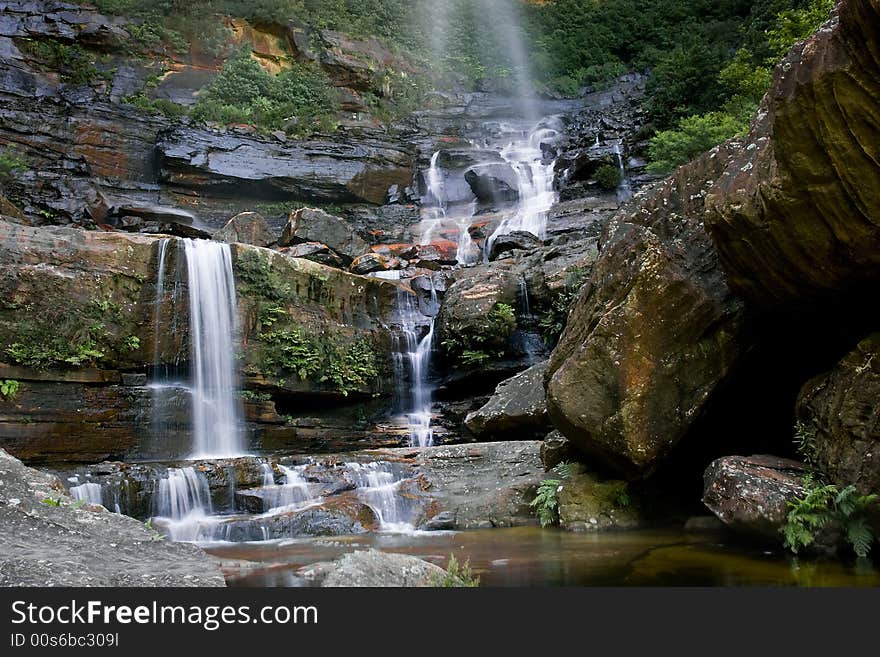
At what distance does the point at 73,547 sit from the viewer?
4.68m

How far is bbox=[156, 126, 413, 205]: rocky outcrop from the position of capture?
24469mm

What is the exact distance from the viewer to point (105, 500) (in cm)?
946

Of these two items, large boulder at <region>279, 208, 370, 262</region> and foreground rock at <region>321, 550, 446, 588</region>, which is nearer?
foreground rock at <region>321, 550, 446, 588</region>

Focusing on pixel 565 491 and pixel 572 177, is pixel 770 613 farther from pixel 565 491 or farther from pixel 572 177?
pixel 572 177

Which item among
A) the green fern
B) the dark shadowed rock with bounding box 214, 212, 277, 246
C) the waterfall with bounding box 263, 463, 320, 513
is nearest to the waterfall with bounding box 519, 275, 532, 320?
the waterfall with bounding box 263, 463, 320, 513

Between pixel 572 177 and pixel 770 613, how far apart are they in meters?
A: 23.7

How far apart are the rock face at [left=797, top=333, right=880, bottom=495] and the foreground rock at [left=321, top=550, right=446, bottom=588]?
3671mm

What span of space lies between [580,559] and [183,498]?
6.80 meters

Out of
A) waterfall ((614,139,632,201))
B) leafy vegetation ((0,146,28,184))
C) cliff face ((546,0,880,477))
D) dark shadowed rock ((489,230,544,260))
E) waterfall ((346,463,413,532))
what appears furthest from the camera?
waterfall ((614,139,632,201))

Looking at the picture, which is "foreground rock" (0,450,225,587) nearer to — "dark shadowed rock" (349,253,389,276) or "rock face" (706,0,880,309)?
"rock face" (706,0,880,309)

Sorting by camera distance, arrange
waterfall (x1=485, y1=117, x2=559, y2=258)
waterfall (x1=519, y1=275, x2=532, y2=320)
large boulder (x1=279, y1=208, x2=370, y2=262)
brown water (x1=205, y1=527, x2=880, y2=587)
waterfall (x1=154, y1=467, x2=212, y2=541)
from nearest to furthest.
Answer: brown water (x1=205, y1=527, x2=880, y2=587) < waterfall (x1=154, y1=467, x2=212, y2=541) < waterfall (x1=519, y1=275, x2=532, y2=320) < large boulder (x1=279, y1=208, x2=370, y2=262) < waterfall (x1=485, y1=117, x2=559, y2=258)

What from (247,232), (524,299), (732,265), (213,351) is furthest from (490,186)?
(732,265)

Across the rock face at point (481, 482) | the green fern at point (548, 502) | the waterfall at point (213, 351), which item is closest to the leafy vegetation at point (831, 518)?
the green fern at point (548, 502)

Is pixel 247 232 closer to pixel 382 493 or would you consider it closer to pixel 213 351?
pixel 213 351
